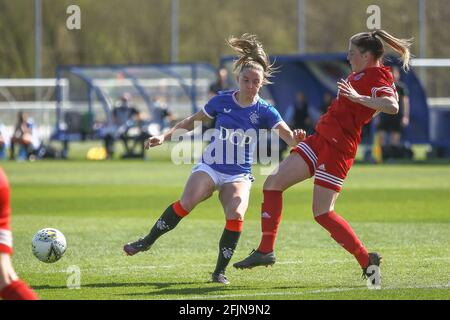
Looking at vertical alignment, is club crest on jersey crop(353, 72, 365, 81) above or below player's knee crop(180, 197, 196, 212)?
above

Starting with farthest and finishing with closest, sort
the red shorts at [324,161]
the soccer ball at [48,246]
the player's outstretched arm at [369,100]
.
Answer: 1. the soccer ball at [48,246]
2. the red shorts at [324,161]
3. the player's outstretched arm at [369,100]

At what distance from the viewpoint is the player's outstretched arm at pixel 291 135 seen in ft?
31.3

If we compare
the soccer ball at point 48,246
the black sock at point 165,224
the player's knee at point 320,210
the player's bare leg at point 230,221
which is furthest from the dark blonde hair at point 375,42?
the soccer ball at point 48,246

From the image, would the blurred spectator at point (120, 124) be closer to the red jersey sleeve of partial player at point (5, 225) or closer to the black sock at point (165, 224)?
the black sock at point (165, 224)

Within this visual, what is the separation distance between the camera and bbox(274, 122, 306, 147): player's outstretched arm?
955 centimetres

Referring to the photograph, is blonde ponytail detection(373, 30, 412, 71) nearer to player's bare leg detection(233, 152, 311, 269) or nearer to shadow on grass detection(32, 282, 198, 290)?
player's bare leg detection(233, 152, 311, 269)

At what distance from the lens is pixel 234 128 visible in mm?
9648

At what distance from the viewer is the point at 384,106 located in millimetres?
8758

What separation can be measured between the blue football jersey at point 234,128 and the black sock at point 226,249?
567mm

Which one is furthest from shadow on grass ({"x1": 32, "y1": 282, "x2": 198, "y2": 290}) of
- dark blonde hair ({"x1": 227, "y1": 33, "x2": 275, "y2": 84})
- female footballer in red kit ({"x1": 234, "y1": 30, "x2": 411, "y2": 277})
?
dark blonde hair ({"x1": 227, "y1": 33, "x2": 275, "y2": 84})

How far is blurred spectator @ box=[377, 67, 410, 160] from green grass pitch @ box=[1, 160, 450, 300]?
9.81 feet

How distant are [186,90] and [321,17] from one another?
18258 millimetres

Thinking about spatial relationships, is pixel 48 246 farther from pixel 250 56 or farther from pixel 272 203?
pixel 250 56

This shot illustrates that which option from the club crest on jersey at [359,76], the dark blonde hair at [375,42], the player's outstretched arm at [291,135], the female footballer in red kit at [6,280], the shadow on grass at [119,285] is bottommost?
the shadow on grass at [119,285]
